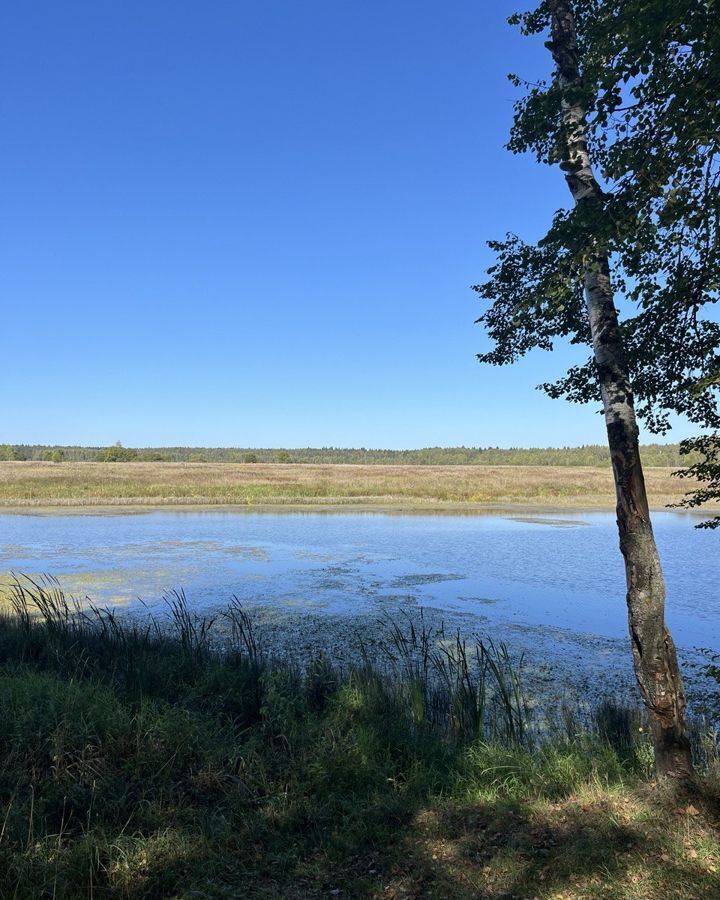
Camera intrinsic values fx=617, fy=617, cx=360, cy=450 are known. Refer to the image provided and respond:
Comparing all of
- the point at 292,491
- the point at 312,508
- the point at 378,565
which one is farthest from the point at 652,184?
the point at 292,491

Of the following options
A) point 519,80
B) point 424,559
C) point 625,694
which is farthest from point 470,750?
point 424,559

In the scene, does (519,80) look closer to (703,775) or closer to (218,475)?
(703,775)

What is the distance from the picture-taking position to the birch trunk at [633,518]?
13.9 feet

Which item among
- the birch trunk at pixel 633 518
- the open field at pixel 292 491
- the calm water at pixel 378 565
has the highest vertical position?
the birch trunk at pixel 633 518

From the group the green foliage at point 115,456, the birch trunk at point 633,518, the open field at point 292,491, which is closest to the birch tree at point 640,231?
the birch trunk at point 633,518

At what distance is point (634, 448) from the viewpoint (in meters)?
4.48

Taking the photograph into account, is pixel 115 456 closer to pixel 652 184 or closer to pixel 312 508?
pixel 312 508

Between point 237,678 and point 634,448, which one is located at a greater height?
point 634,448

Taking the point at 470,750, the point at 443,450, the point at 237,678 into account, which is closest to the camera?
the point at 470,750

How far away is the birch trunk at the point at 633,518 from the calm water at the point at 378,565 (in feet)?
21.1

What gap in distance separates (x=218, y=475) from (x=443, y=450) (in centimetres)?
10943

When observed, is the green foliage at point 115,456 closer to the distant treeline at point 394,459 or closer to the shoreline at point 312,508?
the distant treeline at point 394,459

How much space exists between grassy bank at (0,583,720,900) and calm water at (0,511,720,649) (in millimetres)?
5848

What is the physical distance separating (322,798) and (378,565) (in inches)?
516
